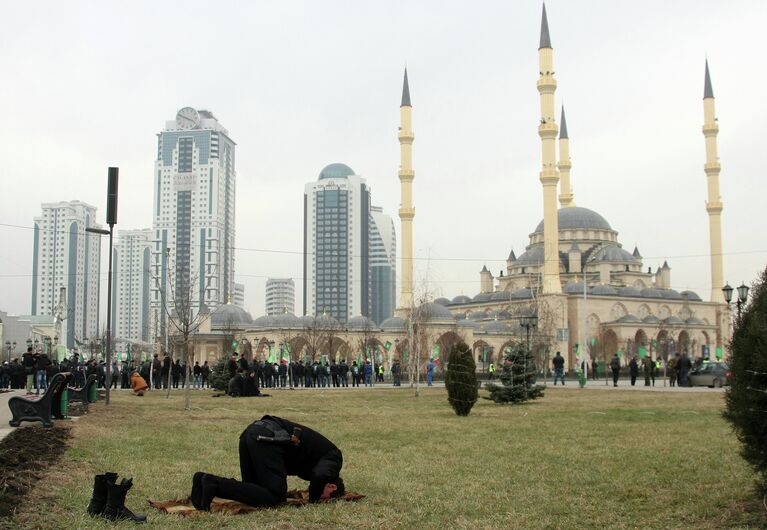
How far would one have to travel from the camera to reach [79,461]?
8.46m

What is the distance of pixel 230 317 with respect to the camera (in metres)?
62.7

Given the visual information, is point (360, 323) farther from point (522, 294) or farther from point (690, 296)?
point (690, 296)

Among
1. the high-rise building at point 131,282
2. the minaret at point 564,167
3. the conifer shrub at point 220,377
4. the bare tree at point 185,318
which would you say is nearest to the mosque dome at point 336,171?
the high-rise building at point 131,282

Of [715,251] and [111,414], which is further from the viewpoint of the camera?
[715,251]

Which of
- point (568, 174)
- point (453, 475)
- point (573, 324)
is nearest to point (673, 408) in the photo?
point (453, 475)

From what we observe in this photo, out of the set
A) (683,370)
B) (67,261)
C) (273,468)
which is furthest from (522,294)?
(273,468)

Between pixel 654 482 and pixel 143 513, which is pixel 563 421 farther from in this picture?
pixel 143 513

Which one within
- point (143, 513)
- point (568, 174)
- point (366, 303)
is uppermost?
point (568, 174)

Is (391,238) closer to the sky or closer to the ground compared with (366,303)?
closer to the sky

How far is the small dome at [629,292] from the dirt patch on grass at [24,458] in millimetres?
63425

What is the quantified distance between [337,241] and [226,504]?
4273 inches

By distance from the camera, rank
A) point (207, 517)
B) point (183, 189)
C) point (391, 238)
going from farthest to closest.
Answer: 1. point (391, 238)
2. point (183, 189)
3. point (207, 517)

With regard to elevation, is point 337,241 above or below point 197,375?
above

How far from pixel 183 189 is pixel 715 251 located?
67.2 m
